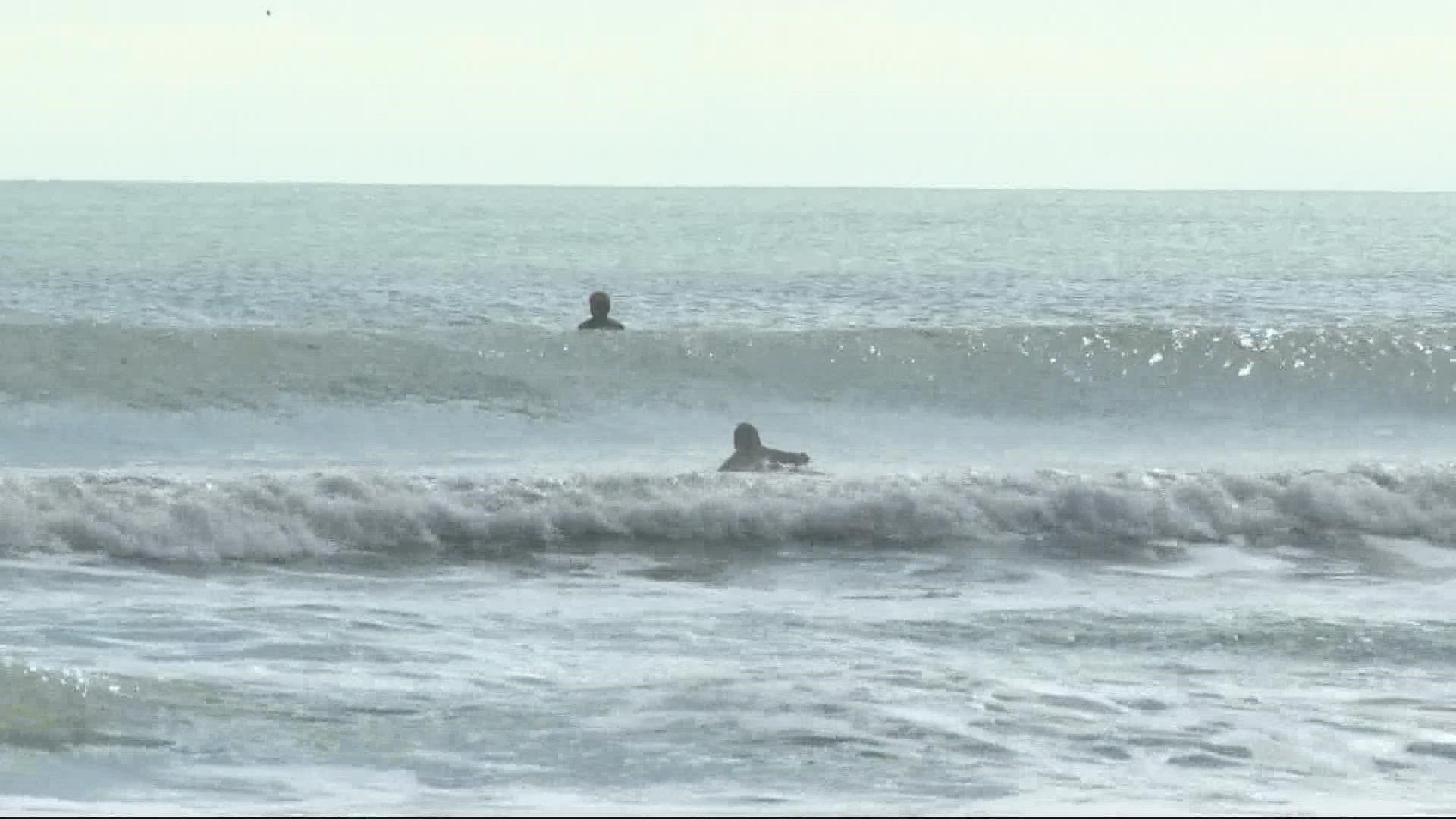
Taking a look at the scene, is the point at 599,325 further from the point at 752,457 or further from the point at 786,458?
the point at 752,457

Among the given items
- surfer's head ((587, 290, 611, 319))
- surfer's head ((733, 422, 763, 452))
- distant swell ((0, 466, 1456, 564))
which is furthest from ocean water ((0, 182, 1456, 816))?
surfer's head ((587, 290, 611, 319))

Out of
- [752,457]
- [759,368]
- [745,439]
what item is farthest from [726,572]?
[759,368]

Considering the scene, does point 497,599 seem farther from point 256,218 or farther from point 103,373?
point 256,218

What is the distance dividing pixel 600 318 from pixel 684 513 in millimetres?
9154

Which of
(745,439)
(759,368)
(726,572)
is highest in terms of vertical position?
(759,368)

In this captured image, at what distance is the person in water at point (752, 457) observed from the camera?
1400 cm

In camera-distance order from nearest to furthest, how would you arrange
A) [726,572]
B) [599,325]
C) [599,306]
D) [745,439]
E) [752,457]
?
[726,572] → [752,457] → [745,439] → [599,325] → [599,306]

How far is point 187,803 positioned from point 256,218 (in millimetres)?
69195

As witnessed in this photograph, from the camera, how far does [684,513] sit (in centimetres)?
1234

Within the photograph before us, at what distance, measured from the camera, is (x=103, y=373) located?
58.6 feet

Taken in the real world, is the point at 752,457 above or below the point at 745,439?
below

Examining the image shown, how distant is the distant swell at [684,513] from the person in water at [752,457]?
657mm

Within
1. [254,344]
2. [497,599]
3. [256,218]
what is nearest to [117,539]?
[497,599]

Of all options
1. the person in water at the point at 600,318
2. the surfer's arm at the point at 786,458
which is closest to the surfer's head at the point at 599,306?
the person in water at the point at 600,318
